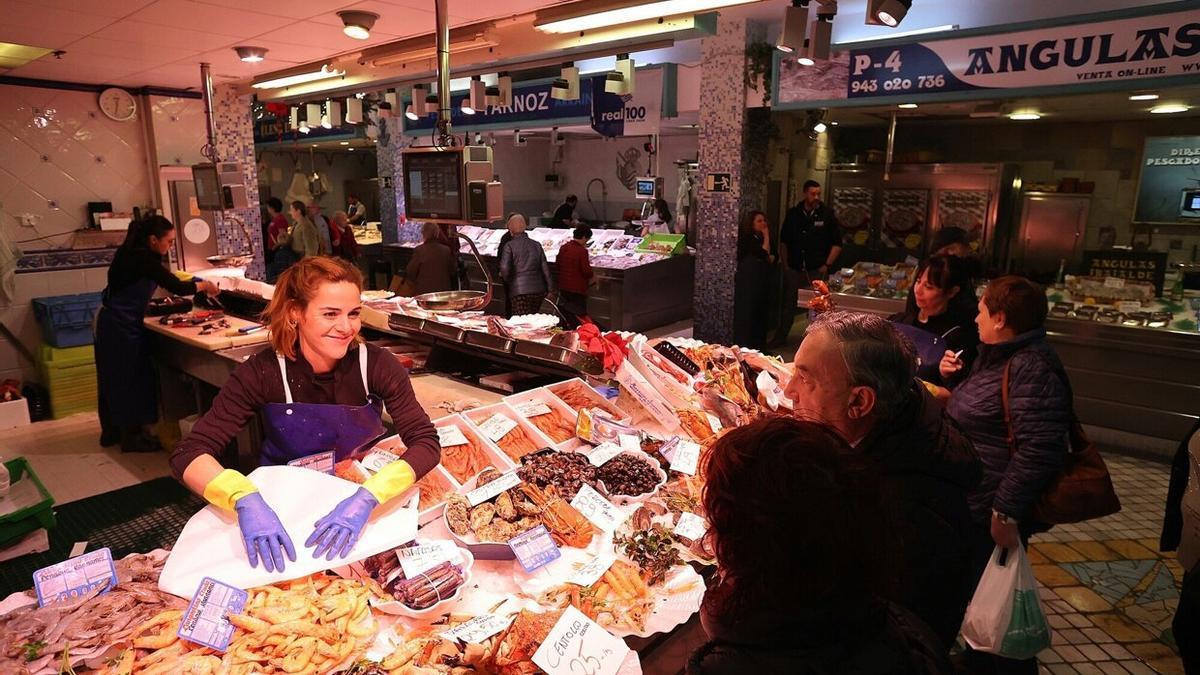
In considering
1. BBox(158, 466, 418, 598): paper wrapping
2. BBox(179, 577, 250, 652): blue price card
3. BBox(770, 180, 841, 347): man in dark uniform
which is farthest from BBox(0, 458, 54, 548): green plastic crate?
BBox(770, 180, 841, 347): man in dark uniform

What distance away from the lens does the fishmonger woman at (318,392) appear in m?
2.39

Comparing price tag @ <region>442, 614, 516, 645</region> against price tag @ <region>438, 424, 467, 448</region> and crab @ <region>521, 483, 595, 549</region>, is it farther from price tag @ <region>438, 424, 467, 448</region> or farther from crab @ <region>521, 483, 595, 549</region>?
price tag @ <region>438, 424, 467, 448</region>

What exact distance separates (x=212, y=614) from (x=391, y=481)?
62cm

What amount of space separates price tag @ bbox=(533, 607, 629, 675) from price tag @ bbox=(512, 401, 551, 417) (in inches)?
57.2

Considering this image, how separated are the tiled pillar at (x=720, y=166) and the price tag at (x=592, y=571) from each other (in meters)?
6.71

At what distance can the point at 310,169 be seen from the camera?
23.5m

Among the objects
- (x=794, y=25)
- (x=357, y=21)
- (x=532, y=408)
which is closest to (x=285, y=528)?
(x=532, y=408)

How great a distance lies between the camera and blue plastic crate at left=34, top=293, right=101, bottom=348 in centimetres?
699

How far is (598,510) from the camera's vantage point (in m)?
2.46

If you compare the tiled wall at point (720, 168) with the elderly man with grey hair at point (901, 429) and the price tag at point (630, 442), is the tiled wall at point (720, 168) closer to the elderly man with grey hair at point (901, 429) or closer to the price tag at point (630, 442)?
the price tag at point (630, 442)

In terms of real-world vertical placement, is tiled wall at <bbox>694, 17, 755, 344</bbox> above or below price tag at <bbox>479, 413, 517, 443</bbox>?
above

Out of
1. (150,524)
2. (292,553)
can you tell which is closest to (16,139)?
(150,524)

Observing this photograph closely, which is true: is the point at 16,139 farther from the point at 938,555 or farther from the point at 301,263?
the point at 938,555

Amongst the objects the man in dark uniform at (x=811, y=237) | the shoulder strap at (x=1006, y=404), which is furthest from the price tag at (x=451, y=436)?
the man in dark uniform at (x=811, y=237)
